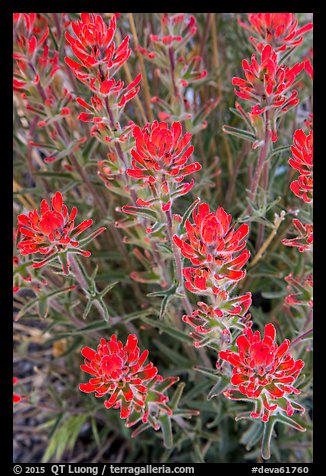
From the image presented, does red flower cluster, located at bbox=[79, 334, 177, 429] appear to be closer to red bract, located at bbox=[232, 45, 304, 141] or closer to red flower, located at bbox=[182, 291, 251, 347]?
red flower, located at bbox=[182, 291, 251, 347]

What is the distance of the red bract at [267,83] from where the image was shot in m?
0.58

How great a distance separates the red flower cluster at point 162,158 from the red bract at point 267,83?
12 cm

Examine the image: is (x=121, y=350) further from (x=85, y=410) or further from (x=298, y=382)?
(x=85, y=410)

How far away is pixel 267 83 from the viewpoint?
585 millimetres

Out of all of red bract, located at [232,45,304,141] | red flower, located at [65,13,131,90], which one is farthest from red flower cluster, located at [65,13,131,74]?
red bract, located at [232,45,304,141]

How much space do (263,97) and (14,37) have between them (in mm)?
333

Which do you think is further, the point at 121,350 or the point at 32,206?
the point at 32,206

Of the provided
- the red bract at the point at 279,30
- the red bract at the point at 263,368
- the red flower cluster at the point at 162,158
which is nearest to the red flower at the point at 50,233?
the red flower cluster at the point at 162,158

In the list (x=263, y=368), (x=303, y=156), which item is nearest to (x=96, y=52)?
(x=303, y=156)

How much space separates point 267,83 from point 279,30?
101 millimetres

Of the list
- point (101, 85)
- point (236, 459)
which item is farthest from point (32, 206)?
point (236, 459)

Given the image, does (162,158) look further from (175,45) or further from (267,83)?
(175,45)

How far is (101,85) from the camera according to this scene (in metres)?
0.56
